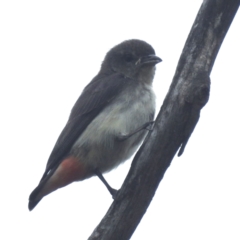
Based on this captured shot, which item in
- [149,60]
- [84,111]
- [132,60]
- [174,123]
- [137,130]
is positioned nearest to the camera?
[174,123]

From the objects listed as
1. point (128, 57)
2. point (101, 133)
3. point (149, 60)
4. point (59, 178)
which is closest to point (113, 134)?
point (101, 133)

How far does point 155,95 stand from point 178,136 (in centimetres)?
242

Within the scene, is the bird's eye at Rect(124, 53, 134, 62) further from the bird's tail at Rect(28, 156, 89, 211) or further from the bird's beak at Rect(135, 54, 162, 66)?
the bird's tail at Rect(28, 156, 89, 211)

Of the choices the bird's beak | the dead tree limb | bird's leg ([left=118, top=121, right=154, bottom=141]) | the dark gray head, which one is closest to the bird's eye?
the dark gray head

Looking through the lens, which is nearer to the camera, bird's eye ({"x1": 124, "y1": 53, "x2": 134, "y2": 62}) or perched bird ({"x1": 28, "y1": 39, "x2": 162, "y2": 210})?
perched bird ({"x1": 28, "y1": 39, "x2": 162, "y2": 210})

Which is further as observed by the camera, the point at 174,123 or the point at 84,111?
the point at 84,111

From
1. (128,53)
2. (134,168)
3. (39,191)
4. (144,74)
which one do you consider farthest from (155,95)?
(134,168)

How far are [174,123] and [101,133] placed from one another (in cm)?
210

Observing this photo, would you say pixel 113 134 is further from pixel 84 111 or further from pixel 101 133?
pixel 84 111

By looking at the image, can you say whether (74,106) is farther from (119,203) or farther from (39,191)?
(119,203)

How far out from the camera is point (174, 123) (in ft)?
16.0

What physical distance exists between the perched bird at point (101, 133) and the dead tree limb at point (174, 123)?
168 cm

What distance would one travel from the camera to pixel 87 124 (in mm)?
7129

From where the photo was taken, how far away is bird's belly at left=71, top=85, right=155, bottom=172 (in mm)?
6820
